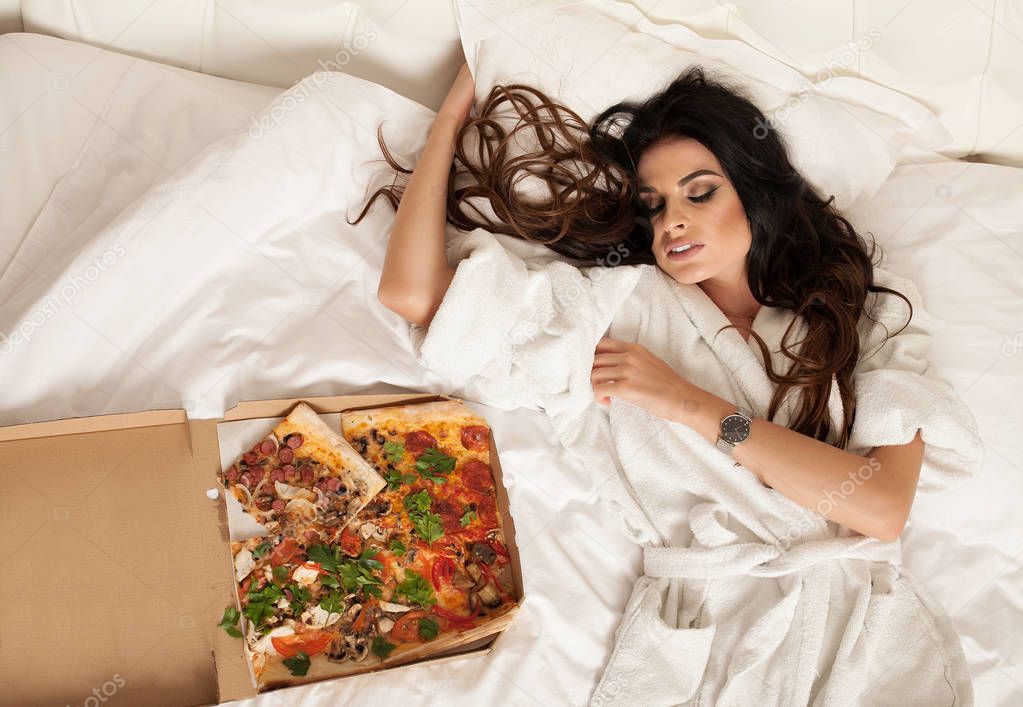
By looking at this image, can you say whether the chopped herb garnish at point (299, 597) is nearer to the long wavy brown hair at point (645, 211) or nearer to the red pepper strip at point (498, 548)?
the red pepper strip at point (498, 548)

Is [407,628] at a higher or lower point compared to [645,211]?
lower

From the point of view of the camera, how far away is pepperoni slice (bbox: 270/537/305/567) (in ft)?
4.71

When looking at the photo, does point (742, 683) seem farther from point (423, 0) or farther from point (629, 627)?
point (423, 0)

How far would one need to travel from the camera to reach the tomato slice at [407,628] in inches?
57.3

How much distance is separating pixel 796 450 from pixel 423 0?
51.5 inches

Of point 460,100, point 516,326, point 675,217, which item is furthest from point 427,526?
point 460,100

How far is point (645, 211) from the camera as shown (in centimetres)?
172

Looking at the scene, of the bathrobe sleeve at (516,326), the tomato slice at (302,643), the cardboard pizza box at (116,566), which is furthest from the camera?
the bathrobe sleeve at (516,326)

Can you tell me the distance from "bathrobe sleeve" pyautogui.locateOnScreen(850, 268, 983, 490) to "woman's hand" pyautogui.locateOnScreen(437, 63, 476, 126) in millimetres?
1037

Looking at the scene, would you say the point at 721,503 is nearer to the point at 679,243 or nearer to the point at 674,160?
the point at 679,243

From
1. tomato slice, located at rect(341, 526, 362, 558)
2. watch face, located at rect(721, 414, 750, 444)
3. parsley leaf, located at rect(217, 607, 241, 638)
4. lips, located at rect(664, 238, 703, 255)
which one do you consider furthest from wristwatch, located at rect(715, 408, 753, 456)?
parsley leaf, located at rect(217, 607, 241, 638)

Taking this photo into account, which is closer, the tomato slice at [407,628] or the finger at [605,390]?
the tomato slice at [407,628]

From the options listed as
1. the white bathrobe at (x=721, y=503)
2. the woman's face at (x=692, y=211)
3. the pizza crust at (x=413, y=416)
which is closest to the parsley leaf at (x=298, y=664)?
the pizza crust at (x=413, y=416)

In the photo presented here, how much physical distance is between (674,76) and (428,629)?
4.39 ft
